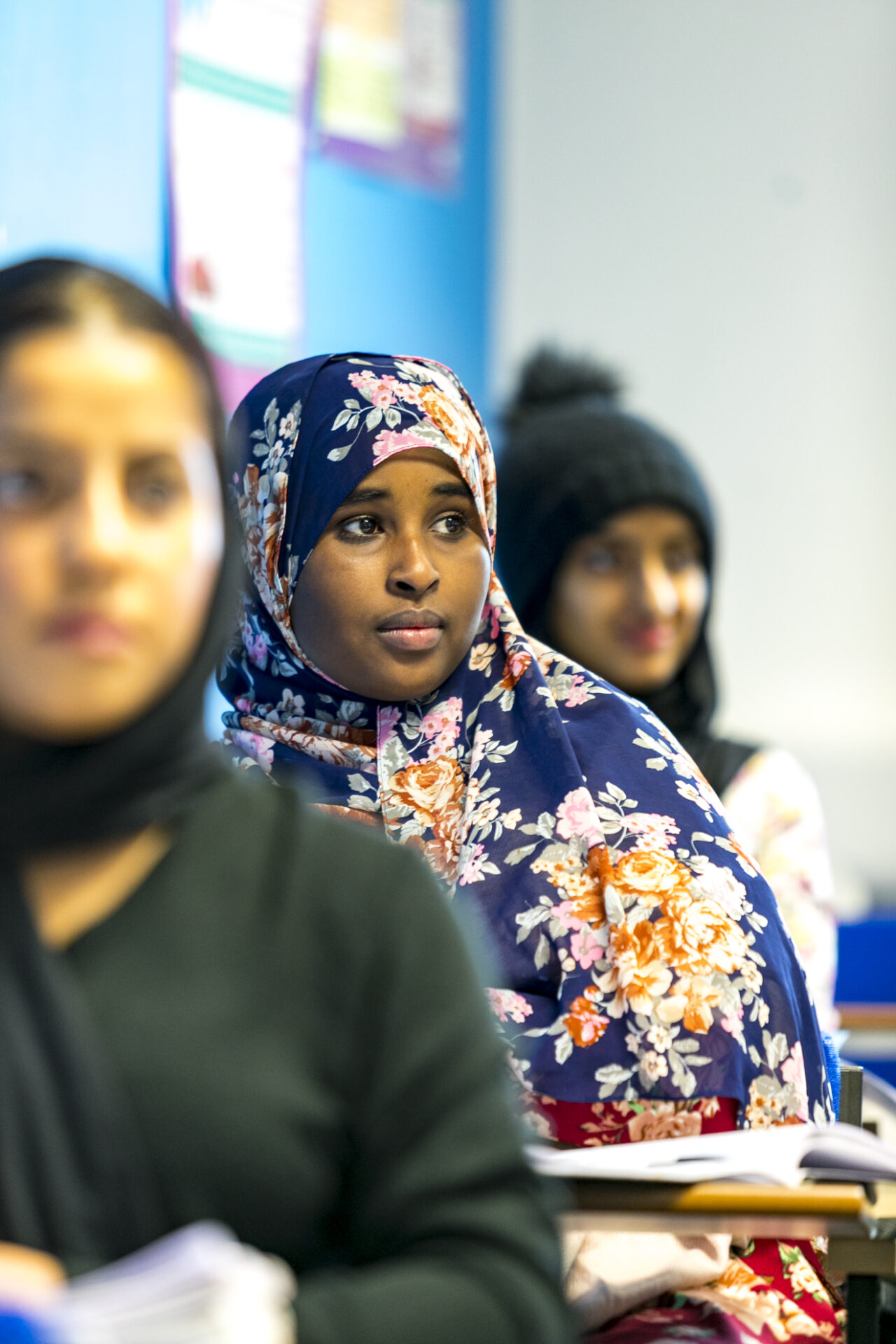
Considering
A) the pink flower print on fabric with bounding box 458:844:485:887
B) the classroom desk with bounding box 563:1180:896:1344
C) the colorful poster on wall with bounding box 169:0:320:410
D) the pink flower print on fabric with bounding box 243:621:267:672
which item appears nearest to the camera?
the classroom desk with bounding box 563:1180:896:1344

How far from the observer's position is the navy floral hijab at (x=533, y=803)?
4.27 ft

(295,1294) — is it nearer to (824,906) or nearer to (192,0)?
(824,906)

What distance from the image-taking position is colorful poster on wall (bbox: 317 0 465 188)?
3.22m

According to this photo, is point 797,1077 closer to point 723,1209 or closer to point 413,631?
point 723,1209

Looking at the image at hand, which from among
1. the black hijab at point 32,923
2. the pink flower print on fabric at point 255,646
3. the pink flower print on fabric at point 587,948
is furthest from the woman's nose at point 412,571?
the black hijab at point 32,923

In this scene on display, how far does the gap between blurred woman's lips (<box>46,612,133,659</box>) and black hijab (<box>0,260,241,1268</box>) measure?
0.05m

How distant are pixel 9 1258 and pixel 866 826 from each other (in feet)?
10.9

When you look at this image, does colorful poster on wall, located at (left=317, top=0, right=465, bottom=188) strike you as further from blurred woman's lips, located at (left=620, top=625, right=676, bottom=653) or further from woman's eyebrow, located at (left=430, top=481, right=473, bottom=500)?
woman's eyebrow, located at (left=430, top=481, right=473, bottom=500)

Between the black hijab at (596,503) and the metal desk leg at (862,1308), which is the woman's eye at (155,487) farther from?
the black hijab at (596,503)

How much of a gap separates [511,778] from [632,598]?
34.8 inches

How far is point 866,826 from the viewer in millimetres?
3746

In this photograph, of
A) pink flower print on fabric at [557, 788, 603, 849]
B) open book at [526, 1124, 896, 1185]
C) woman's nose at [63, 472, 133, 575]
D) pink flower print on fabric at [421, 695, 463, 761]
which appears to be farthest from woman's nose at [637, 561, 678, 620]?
woman's nose at [63, 472, 133, 575]

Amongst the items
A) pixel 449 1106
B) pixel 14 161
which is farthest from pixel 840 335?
pixel 449 1106

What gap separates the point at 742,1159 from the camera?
104 centimetres
